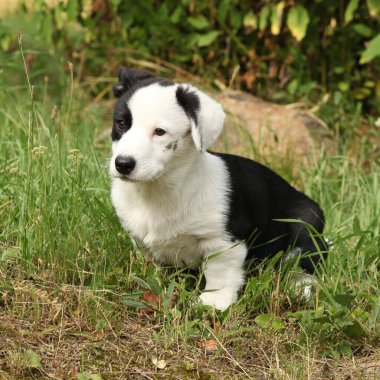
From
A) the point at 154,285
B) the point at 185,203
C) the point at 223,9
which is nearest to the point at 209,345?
the point at 154,285

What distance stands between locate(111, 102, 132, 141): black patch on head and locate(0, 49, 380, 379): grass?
0.93ft

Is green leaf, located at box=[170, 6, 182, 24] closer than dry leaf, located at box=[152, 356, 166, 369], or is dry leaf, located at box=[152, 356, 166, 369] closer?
dry leaf, located at box=[152, 356, 166, 369]

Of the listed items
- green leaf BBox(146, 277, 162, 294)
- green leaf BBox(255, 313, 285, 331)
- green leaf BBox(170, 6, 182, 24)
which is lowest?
green leaf BBox(255, 313, 285, 331)

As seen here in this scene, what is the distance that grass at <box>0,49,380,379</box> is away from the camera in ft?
10.5

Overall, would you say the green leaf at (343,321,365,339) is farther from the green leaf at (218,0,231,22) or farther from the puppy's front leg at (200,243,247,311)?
the green leaf at (218,0,231,22)

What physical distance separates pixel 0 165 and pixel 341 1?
3531 millimetres

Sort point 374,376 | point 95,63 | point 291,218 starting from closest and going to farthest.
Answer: point 374,376 < point 291,218 < point 95,63

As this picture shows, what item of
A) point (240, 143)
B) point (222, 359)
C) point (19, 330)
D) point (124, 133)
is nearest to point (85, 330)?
point (19, 330)

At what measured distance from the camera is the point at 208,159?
3.80 metres

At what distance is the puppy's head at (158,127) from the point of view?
329cm

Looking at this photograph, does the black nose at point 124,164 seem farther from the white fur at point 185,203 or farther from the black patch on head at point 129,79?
the black patch on head at point 129,79

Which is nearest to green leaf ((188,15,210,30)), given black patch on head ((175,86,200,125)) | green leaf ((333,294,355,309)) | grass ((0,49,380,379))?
grass ((0,49,380,379))

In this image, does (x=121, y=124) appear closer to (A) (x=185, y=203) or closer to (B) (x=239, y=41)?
(A) (x=185, y=203)

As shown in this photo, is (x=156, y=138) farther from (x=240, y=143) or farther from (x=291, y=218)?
(x=240, y=143)
